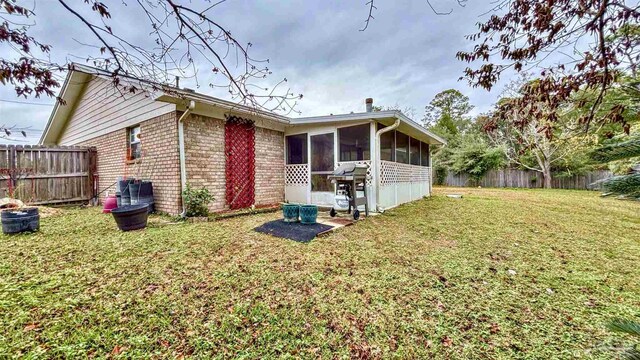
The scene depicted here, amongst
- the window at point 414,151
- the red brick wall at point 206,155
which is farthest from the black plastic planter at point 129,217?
the window at point 414,151

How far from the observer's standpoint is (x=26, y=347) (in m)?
1.59

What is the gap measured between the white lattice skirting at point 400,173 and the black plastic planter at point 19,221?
6.98 m

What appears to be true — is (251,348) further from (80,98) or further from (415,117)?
(415,117)

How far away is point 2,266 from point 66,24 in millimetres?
2651

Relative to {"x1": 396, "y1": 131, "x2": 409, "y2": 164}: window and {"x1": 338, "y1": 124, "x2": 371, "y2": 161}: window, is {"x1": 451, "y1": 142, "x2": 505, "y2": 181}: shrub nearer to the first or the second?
{"x1": 396, "y1": 131, "x2": 409, "y2": 164}: window

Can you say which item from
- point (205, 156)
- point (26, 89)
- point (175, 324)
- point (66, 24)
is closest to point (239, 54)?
point (66, 24)

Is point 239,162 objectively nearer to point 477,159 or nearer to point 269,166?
point 269,166

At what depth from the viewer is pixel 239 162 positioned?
6602mm

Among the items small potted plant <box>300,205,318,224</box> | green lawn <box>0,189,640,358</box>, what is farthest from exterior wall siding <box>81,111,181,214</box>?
small potted plant <box>300,205,318,224</box>

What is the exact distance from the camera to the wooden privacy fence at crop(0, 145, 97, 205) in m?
6.82

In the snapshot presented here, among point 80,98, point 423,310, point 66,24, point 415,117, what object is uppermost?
point 415,117

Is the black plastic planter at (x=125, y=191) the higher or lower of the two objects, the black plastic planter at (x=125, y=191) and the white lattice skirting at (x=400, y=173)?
the lower

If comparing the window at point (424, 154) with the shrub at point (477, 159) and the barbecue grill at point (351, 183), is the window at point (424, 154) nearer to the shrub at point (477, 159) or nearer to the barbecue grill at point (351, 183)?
the barbecue grill at point (351, 183)

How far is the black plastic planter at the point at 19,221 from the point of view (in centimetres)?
405
